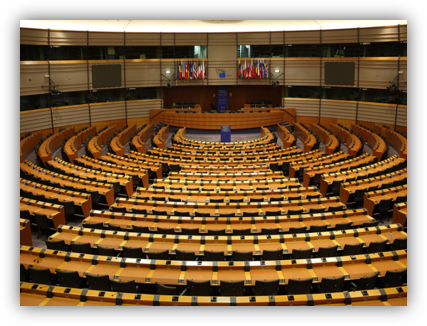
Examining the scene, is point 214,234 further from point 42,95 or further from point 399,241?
point 42,95

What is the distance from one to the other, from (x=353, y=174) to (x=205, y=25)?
18.9 metres

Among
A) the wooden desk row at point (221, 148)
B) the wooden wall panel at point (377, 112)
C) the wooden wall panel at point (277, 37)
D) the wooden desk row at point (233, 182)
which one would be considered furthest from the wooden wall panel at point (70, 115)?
the wooden wall panel at point (377, 112)

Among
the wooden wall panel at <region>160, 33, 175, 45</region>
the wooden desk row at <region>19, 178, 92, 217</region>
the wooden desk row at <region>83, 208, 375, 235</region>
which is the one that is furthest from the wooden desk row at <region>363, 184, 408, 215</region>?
the wooden wall panel at <region>160, 33, 175, 45</region>

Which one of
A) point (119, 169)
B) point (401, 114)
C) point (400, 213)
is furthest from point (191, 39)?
point (400, 213)

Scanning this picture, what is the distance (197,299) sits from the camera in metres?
6.81

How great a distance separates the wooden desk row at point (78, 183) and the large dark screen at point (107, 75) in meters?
13.6

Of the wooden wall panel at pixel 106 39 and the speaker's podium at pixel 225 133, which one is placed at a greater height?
the wooden wall panel at pixel 106 39

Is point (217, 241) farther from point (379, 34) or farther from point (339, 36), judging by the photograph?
point (339, 36)

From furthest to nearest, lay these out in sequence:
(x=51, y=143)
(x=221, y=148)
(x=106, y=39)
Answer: (x=106, y=39) → (x=51, y=143) → (x=221, y=148)

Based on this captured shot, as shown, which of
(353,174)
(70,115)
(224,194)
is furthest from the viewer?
(70,115)

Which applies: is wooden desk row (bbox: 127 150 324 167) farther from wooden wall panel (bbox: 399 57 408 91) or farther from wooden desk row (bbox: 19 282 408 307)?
wooden desk row (bbox: 19 282 408 307)

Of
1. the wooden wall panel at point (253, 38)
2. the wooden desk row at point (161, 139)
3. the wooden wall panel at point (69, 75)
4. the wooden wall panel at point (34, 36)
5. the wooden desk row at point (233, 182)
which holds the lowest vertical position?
the wooden desk row at point (233, 182)

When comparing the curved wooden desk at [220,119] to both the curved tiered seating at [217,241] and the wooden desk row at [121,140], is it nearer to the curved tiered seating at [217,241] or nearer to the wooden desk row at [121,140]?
the wooden desk row at [121,140]

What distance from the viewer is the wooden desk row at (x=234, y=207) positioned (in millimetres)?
11328
